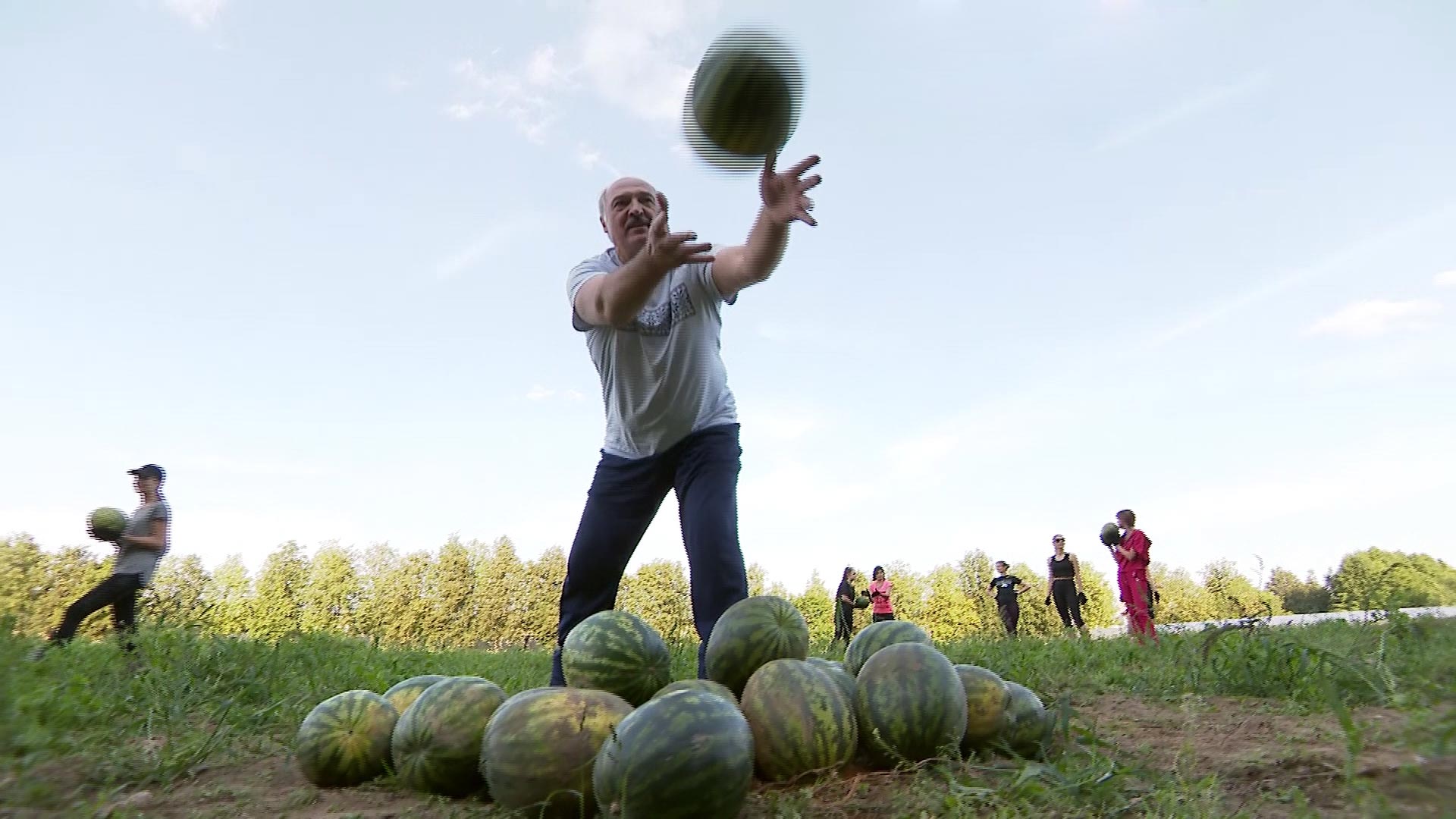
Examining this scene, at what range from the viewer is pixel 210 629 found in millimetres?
4418

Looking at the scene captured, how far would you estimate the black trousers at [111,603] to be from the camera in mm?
6051

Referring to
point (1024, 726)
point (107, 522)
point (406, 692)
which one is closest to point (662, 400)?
point (406, 692)

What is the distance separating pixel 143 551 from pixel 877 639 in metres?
6.28

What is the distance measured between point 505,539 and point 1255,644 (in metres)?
32.0

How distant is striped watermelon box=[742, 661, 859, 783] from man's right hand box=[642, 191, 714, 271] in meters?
1.45

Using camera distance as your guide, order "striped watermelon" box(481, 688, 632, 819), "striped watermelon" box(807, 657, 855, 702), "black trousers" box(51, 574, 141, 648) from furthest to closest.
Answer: "black trousers" box(51, 574, 141, 648) < "striped watermelon" box(807, 657, 855, 702) < "striped watermelon" box(481, 688, 632, 819)

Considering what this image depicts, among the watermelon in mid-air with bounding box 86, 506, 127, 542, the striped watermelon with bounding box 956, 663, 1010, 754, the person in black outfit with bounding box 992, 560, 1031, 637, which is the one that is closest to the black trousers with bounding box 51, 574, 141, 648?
the watermelon in mid-air with bounding box 86, 506, 127, 542

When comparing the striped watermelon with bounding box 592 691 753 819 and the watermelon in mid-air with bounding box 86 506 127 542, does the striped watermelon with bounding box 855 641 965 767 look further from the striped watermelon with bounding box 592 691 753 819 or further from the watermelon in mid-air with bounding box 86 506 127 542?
the watermelon in mid-air with bounding box 86 506 127 542

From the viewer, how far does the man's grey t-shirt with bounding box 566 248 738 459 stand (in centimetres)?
353

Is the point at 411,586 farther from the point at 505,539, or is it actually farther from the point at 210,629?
the point at 210,629

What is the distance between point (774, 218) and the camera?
3.26 m

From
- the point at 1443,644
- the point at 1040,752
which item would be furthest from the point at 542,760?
the point at 1443,644

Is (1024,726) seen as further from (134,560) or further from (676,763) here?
(134,560)

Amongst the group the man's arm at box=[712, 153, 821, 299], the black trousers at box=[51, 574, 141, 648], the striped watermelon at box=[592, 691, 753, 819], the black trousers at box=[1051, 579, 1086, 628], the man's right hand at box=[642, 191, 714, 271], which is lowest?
the striped watermelon at box=[592, 691, 753, 819]
